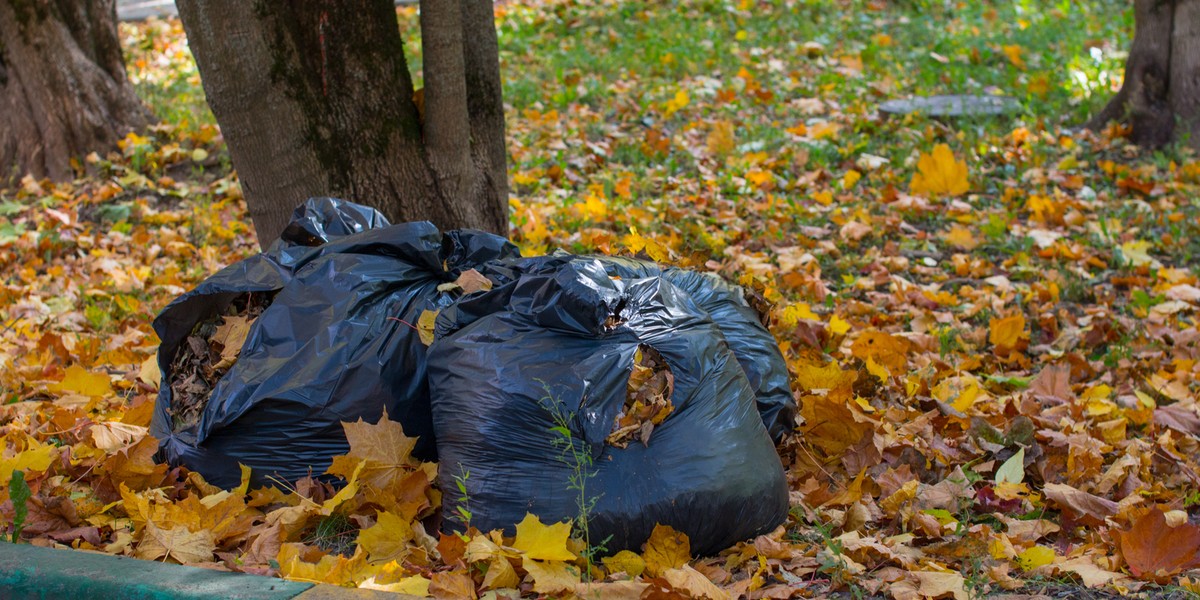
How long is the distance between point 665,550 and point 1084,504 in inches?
43.4

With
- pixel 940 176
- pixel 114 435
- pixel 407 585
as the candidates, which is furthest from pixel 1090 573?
pixel 940 176

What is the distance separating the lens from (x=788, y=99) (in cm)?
691

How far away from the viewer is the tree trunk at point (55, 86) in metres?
5.50

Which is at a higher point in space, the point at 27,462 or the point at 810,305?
the point at 27,462

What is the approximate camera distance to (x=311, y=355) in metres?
2.44

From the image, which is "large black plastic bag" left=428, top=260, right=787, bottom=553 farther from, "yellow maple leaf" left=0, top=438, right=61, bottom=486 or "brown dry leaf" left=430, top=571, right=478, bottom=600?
"yellow maple leaf" left=0, top=438, right=61, bottom=486

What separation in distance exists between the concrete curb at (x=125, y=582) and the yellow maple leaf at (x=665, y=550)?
62cm

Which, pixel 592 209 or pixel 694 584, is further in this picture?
pixel 592 209

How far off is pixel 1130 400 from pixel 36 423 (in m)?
3.30

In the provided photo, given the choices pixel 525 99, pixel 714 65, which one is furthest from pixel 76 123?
pixel 714 65

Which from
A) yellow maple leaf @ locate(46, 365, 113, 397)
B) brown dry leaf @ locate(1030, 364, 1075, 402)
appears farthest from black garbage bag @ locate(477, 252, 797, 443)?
yellow maple leaf @ locate(46, 365, 113, 397)

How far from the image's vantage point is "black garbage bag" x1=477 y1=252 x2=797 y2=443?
260 centimetres

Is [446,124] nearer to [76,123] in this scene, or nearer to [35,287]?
[35,287]

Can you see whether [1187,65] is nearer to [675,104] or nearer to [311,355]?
[675,104]
